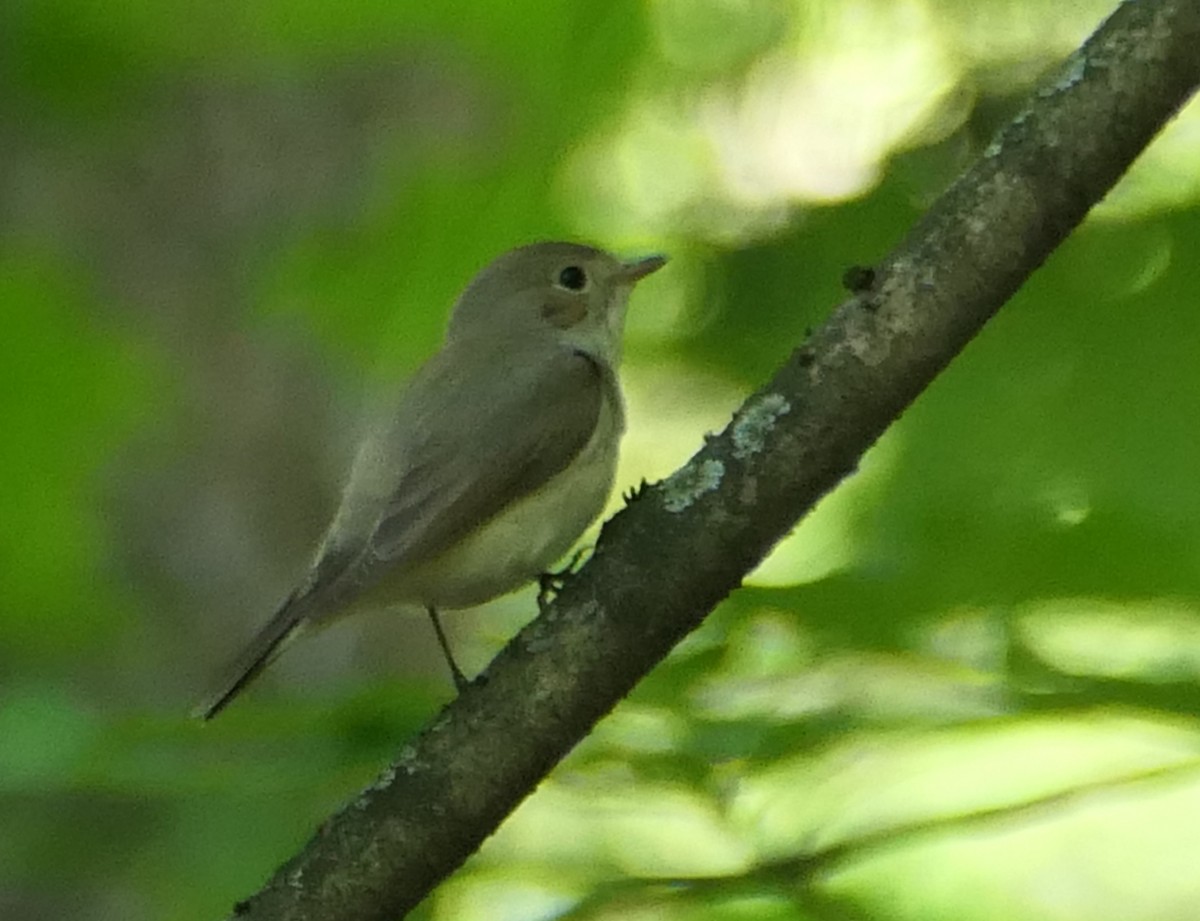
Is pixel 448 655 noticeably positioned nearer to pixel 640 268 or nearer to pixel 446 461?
pixel 446 461

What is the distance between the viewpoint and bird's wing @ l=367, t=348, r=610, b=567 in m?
3.36

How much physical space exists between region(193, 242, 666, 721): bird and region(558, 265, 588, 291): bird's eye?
0.23 metres

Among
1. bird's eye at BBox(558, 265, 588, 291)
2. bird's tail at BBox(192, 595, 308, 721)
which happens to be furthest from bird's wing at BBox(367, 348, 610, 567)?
bird's eye at BBox(558, 265, 588, 291)

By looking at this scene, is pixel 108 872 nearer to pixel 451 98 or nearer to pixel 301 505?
pixel 451 98

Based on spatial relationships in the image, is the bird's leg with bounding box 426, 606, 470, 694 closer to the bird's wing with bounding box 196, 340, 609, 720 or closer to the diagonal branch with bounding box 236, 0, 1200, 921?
the bird's wing with bounding box 196, 340, 609, 720

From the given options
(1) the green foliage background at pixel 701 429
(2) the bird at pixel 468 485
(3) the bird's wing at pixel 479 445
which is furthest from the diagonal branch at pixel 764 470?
(3) the bird's wing at pixel 479 445

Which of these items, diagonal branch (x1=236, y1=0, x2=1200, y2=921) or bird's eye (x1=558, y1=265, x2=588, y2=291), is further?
bird's eye (x1=558, y1=265, x2=588, y2=291)

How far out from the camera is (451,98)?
3.37m

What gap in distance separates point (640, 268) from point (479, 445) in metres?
0.65

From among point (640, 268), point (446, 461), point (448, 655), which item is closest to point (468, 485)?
point (446, 461)

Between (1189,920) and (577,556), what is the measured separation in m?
1.22

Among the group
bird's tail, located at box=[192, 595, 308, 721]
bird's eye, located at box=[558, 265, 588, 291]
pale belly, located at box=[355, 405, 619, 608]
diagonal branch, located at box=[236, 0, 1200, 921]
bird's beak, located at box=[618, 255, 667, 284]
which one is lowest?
diagonal branch, located at box=[236, 0, 1200, 921]

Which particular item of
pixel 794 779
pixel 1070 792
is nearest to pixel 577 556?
pixel 794 779

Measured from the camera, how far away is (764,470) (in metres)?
2.24
